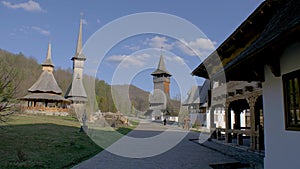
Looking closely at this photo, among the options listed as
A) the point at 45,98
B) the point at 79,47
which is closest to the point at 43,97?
the point at 45,98

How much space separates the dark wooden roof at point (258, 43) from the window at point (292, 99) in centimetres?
31

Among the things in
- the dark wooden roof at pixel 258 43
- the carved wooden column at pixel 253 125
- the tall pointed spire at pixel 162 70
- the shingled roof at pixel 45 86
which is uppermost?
the tall pointed spire at pixel 162 70

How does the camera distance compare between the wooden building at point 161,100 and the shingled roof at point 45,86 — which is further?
the wooden building at point 161,100

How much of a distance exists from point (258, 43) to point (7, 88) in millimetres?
6934

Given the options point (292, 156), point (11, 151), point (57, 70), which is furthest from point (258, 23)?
point (57, 70)

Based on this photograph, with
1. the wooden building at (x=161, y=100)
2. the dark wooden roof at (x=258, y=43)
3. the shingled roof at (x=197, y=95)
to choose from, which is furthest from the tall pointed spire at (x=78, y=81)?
the dark wooden roof at (x=258, y=43)

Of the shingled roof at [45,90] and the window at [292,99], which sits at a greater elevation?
the shingled roof at [45,90]

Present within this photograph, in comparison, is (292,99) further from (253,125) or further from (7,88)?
(7,88)

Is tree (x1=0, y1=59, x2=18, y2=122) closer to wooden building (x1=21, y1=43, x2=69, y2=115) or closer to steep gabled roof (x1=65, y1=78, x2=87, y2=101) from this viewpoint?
wooden building (x1=21, y1=43, x2=69, y2=115)

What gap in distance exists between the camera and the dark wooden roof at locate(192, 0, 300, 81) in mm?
3858

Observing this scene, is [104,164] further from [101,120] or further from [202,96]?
[202,96]

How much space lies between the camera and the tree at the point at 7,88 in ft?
24.0

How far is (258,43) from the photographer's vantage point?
4.68 meters

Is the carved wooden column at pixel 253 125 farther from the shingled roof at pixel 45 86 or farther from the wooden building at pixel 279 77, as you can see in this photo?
the shingled roof at pixel 45 86
